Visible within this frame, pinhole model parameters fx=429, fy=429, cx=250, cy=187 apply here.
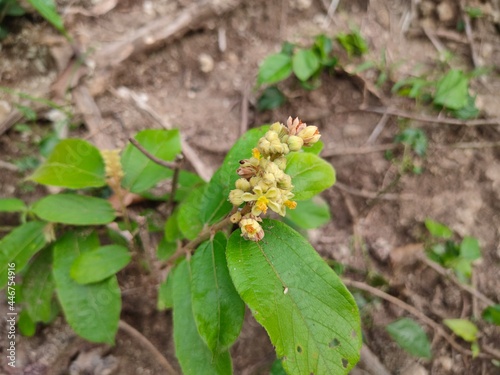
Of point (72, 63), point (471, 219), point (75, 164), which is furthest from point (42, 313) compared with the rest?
point (471, 219)

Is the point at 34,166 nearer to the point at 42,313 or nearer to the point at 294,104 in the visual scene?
the point at 42,313

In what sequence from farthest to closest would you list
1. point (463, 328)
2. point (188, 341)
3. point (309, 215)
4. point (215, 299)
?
point (463, 328) → point (309, 215) → point (188, 341) → point (215, 299)

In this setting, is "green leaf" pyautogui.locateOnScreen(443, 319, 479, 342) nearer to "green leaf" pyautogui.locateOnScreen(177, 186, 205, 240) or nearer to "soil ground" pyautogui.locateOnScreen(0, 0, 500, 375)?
"soil ground" pyautogui.locateOnScreen(0, 0, 500, 375)

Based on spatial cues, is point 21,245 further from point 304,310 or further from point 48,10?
point 48,10

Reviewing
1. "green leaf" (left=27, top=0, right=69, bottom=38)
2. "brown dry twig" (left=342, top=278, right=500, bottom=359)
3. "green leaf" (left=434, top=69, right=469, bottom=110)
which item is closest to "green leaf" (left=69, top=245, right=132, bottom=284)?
"brown dry twig" (left=342, top=278, right=500, bottom=359)

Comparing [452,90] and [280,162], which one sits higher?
[280,162]

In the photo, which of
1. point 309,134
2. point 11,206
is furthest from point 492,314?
point 11,206
